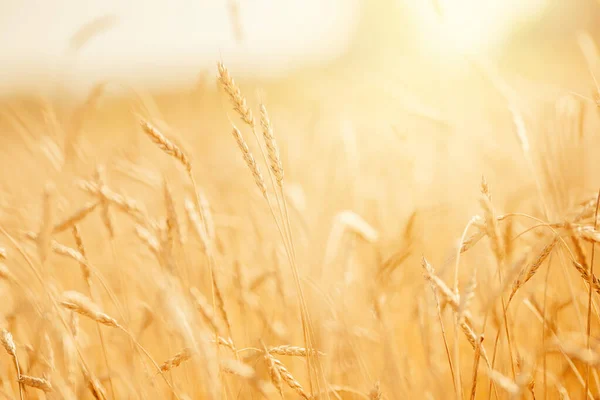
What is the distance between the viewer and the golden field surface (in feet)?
2.85

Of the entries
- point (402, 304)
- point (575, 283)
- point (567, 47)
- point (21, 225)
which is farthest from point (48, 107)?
point (567, 47)

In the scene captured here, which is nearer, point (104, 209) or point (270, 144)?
point (270, 144)

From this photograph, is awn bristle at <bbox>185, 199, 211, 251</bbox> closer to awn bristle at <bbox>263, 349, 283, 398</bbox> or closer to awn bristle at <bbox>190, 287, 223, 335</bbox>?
awn bristle at <bbox>190, 287, 223, 335</bbox>

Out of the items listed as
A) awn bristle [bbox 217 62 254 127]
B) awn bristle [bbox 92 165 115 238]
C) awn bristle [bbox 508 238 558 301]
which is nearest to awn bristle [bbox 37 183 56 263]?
awn bristle [bbox 92 165 115 238]

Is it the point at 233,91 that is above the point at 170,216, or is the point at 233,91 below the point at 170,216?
above

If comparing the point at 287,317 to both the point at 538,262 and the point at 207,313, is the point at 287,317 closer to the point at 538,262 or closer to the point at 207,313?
the point at 207,313

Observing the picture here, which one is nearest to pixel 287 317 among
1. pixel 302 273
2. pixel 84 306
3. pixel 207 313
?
pixel 302 273

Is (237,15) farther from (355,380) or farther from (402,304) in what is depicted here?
(402,304)

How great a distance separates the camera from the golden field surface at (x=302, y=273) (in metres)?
0.87

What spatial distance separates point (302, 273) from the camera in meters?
1.18

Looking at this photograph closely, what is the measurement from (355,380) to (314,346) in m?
0.55

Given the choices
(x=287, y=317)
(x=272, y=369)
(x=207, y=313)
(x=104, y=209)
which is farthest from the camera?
(x=287, y=317)

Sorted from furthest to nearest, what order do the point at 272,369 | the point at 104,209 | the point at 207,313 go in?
the point at 104,209 → the point at 207,313 → the point at 272,369

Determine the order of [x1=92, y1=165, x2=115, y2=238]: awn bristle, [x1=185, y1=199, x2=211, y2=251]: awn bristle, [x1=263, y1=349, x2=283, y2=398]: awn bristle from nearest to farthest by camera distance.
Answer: [x1=263, y1=349, x2=283, y2=398]: awn bristle < [x1=185, y1=199, x2=211, y2=251]: awn bristle < [x1=92, y1=165, x2=115, y2=238]: awn bristle
